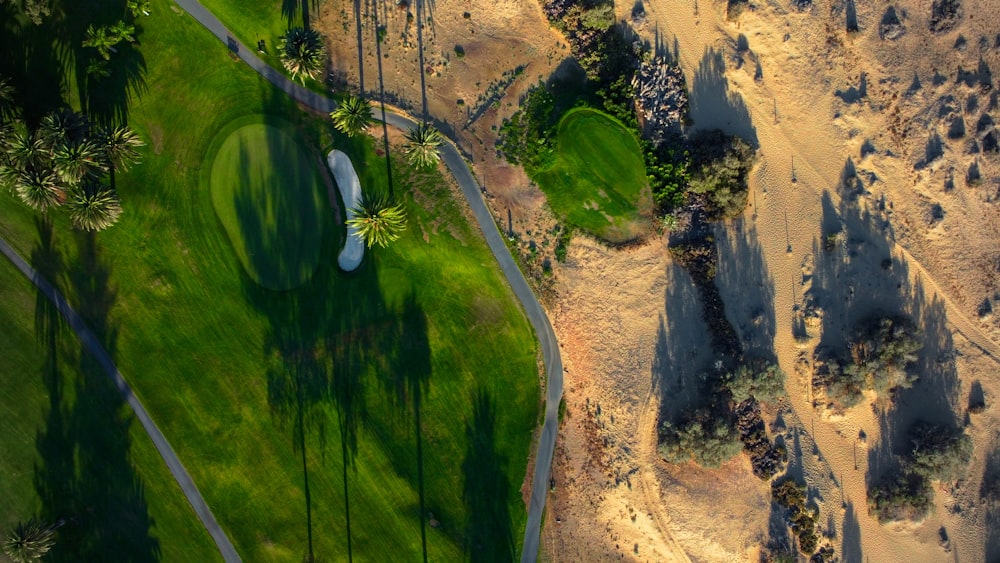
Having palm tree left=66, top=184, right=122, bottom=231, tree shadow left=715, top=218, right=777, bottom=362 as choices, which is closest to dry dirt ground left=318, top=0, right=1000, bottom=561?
tree shadow left=715, top=218, right=777, bottom=362

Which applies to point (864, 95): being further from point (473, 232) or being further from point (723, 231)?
point (473, 232)

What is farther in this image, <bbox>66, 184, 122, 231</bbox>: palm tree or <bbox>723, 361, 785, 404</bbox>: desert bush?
<bbox>723, 361, 785, 404</bbox>: desert bush

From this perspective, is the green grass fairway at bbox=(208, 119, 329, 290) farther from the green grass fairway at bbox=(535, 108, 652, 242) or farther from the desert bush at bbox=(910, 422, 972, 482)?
the desert bush at bbox=(910, 422, 972, 482)

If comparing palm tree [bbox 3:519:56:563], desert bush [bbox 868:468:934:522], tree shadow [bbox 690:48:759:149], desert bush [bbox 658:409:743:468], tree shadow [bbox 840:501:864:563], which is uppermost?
tree shadow [bbox 690:48:759:149]

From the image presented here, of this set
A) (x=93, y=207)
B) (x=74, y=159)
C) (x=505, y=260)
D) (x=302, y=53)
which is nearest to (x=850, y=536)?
(x=505, y=260)

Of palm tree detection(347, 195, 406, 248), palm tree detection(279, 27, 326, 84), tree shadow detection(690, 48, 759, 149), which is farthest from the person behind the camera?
tree shadow detection(690, 48, 759, 149)

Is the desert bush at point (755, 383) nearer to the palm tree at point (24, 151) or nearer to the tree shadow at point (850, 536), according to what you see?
the tree shadow at point (850, 536)

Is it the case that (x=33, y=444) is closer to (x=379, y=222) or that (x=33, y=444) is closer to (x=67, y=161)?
(x=67, y=161)

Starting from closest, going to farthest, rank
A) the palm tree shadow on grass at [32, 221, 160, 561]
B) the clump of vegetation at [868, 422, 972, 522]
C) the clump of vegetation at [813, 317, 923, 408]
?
1. the clump of vegetation at [868, 422, 972, 522]
2. the clump of vegetation at [813, 317, 923, 408]
3. the palm tree shadow on grass at [32, 221, 160, 561]

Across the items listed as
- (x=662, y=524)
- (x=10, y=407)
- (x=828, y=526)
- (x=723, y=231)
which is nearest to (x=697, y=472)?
(x=662, y=524)
